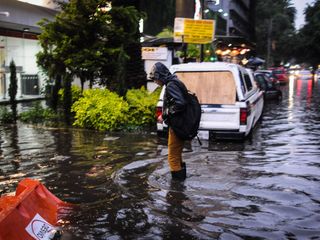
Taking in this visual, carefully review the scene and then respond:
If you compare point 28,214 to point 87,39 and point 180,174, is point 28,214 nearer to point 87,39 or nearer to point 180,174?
point 180,174

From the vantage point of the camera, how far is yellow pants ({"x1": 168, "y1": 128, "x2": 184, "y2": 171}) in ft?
23.9

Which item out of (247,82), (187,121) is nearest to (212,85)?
(247,82)

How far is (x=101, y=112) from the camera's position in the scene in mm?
13016

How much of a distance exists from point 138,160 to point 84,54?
543 centimetres

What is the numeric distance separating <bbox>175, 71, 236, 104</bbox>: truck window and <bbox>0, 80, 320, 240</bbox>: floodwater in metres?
1.04

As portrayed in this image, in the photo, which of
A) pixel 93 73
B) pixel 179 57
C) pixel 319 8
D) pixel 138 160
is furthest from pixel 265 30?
pixel 138 160

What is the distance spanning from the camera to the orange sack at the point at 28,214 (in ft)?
14.5

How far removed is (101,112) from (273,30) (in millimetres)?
70196

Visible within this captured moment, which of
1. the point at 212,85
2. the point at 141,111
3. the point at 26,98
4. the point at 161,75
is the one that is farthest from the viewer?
the point at 26,98

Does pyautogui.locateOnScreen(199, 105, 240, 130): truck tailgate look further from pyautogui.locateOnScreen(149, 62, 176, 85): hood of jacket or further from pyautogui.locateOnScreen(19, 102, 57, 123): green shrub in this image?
pyautogui.locateOnScreen(19, 102, 57, 123): green shrub

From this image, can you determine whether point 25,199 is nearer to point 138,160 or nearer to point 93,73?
point 138,160

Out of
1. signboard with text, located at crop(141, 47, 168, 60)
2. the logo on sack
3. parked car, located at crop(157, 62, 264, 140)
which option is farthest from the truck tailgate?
signboard with text, located at crop(141, 47, 168, 60)

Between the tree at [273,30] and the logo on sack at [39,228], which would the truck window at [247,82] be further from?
the tree at [273,30]

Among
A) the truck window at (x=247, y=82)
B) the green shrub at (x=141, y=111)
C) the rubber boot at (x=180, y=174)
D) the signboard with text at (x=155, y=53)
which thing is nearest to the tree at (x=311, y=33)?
the signboard with text at (x=155, y=53)
